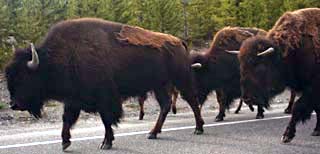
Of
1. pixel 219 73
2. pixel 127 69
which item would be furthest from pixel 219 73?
pixel 127 69

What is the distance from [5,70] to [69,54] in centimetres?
94

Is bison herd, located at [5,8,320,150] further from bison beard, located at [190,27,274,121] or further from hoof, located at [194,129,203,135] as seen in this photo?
bison beard, located at [190,27,274,121]

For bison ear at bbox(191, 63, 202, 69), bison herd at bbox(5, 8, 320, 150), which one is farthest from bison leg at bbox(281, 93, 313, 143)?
bison ear at bbox(191, 63, 202, 69)

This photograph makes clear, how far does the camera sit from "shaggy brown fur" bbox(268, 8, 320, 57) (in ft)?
27.8

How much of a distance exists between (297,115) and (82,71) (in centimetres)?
316

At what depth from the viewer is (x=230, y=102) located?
40.5ft

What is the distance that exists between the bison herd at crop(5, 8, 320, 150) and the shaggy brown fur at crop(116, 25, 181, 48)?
0.02 meters

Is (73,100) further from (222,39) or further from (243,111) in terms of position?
(243,111)

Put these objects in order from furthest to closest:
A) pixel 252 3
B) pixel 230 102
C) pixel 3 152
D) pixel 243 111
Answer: pixel 252 3 → pixel 243 111 → pixel 230 102 → pixel 3 152

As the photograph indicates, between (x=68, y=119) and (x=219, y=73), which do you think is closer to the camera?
(x=68, y=119)

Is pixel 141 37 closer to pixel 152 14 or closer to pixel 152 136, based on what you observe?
pixel 152 136

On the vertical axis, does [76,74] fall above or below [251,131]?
above

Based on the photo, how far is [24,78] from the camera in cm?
803

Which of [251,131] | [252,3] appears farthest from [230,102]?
[252,3]
